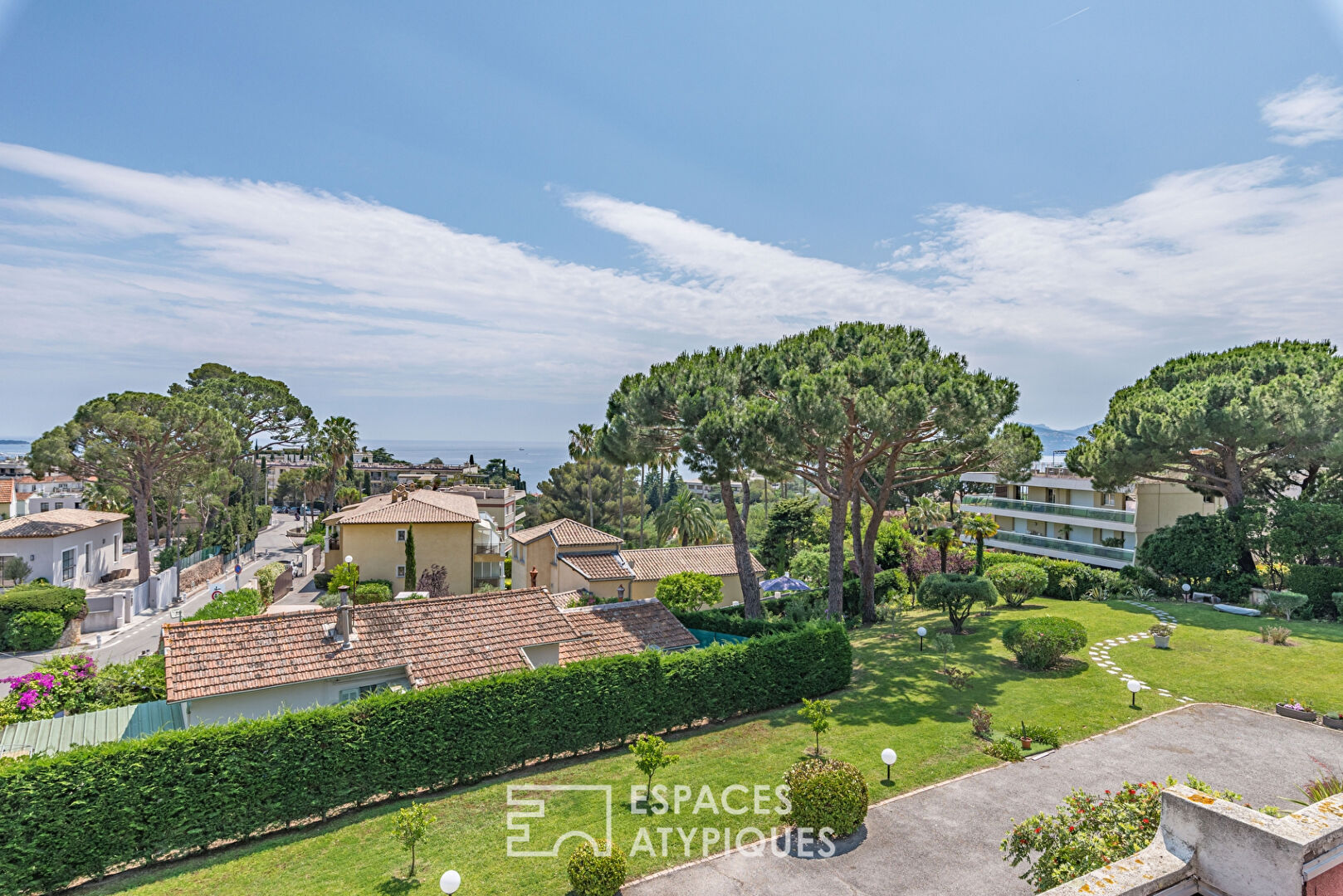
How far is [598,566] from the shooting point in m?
38.8

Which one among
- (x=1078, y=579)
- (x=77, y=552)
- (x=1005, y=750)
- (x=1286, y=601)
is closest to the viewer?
(x=1005, y=750)

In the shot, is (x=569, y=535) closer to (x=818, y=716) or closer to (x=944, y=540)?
(x=944, y=540)

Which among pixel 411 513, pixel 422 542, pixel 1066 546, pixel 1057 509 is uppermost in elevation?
pixel 1057 509

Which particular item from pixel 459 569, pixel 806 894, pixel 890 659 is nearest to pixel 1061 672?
pixel 890 659

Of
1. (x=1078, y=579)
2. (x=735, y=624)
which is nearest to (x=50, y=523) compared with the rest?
(x=735, y=624)

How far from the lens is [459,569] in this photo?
43.2 meters

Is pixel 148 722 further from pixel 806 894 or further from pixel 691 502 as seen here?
pixel 691 502

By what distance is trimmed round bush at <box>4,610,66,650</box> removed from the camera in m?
29.8

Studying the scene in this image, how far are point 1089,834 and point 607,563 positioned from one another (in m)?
33.2

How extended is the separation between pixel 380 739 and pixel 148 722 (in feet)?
17.8

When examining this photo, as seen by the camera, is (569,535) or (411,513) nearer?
(411,513)

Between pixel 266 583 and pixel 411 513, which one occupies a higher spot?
pixel 411 513

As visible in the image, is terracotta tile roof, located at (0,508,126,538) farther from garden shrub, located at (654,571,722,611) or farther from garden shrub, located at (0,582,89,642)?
garden shrub, located at (654,571,722,611)

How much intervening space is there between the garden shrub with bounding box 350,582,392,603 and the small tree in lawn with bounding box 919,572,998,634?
1085 inches
